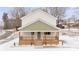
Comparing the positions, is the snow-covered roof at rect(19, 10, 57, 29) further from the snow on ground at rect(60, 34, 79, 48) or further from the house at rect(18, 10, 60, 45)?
the snow on ground at rect(60, 34, 79, 48)

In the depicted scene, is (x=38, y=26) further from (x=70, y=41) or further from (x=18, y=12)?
(x=70, y=41)

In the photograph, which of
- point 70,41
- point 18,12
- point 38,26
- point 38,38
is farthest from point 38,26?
point 70,41

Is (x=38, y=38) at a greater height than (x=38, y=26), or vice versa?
(x=38, y=26)

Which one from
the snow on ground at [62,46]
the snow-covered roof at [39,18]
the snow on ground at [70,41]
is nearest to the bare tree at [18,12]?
the snow-covered roof at [39,18]

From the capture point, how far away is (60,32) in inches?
101

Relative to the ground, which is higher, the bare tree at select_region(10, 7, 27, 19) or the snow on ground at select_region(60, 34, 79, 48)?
the bare tree at select_region(10, 7, 27, 19)

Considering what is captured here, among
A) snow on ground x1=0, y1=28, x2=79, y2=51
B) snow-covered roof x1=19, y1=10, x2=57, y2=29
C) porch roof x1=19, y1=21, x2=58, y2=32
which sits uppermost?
snow-covered roof x1=19, y1=10, x2=57, y2=29

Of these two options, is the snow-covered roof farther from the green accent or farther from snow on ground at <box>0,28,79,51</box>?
snow on ground at <box>0,28,79,51</box>

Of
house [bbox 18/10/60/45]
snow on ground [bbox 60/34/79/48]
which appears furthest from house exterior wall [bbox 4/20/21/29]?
snow on ground [bbox 60/34/79/48]
